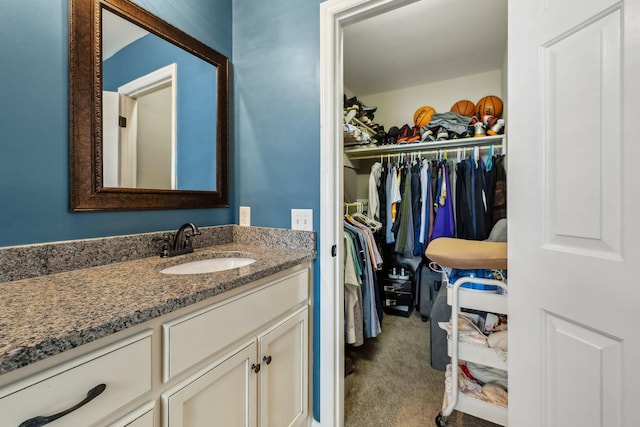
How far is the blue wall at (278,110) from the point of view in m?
1.24

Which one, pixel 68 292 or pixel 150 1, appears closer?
pixel 68 292

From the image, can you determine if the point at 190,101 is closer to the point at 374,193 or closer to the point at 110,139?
the point at 110,139

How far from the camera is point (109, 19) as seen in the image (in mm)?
992

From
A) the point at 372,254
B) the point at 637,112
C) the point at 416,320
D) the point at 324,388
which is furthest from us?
the point at 416,320

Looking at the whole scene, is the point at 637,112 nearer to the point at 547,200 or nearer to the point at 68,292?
the point at 547,200

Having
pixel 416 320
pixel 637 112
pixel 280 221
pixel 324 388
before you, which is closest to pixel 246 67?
pixel 280 221

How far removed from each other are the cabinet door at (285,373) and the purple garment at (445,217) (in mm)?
1815

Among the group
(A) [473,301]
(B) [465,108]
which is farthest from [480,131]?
(A) [473,301]

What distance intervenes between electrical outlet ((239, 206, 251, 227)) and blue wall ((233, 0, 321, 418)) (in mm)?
28

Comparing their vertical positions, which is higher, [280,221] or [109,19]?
[109,19]

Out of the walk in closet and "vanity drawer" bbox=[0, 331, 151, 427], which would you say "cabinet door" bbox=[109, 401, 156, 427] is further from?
the walk in closet

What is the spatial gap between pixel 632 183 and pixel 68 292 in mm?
1388

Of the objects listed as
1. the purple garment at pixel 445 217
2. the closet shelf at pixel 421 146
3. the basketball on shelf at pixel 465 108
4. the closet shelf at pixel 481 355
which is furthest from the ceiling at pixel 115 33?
the basketball on shelf at pixel 465 108

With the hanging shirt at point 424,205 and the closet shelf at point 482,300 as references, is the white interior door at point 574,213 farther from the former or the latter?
the hanging shirt at point 424,205
